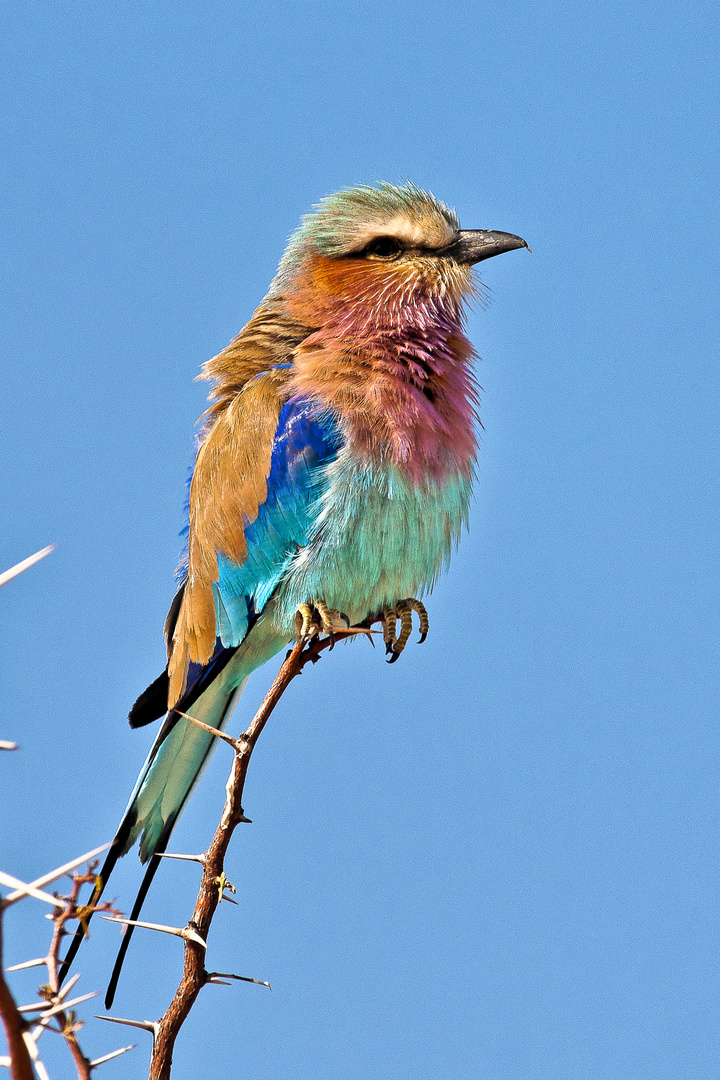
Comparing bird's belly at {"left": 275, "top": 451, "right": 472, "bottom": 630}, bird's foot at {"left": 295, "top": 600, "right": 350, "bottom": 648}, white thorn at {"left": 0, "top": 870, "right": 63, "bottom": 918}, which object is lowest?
white thorn at {"left": 0, "top": 870, "right": 63, "bottom": 918}

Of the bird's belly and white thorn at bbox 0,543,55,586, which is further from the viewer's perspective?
the bird's belly

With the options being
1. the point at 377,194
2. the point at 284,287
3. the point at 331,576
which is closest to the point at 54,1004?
the point at 331,576

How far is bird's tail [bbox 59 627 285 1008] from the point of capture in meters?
A: 4.06

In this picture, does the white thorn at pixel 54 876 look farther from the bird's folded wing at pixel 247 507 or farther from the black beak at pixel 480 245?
the black beak at pixel 480 245

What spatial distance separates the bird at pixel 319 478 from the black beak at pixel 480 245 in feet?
0.04

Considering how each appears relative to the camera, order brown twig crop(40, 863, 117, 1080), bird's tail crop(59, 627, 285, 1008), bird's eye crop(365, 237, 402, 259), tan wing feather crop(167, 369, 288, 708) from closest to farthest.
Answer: brown twig crop(40, 863, 117, 1080) < bird's tail crop(59, 627, 285, 1008) < tan wing feather crop(167, 369, 288, 708) < bird's eye crop(365, 237, 402, 259)

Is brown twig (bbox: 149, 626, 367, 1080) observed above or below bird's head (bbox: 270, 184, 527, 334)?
below

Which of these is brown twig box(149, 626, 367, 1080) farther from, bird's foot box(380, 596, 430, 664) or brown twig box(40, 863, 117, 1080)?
bird's foot box(380, 596, 430, 664)

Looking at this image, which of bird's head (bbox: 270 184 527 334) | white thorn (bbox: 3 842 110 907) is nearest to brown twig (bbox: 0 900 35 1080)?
white thorn (bbox: 3 842 110 907)

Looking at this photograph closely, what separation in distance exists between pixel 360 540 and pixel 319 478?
272 millimetres

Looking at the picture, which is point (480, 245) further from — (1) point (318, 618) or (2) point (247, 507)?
(1) point (318, 618)

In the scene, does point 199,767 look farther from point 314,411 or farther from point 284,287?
point 284,287

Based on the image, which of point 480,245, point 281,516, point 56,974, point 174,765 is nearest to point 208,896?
point 56,974

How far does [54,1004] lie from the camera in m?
1.95
